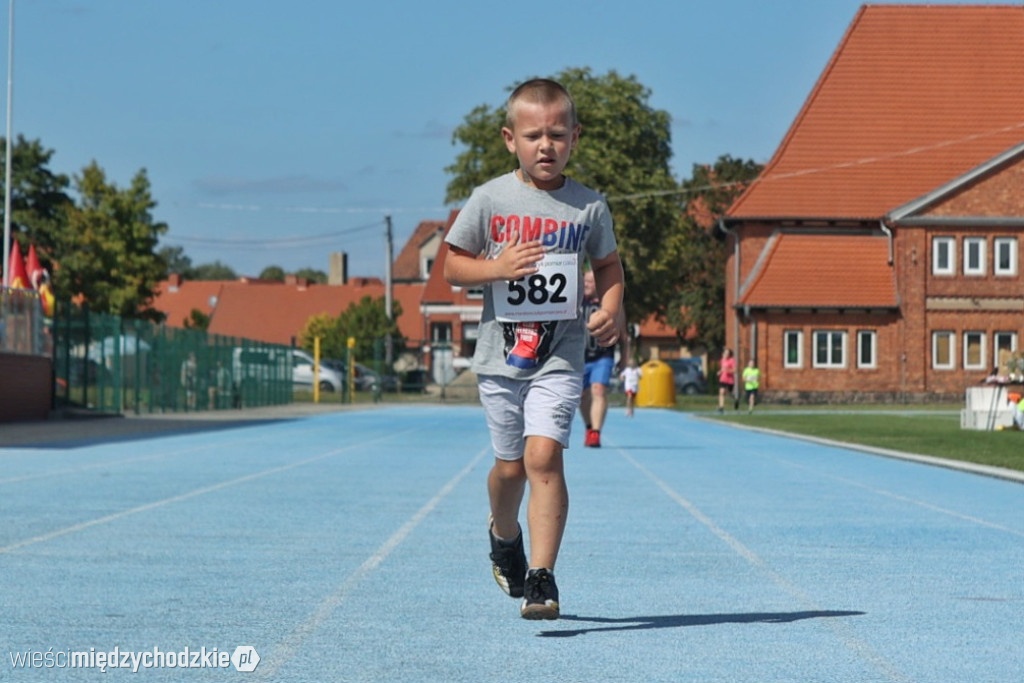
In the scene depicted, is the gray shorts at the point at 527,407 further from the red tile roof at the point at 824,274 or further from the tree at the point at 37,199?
the tree at the point at 37,199

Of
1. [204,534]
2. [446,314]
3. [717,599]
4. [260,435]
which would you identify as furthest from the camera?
[446,314]

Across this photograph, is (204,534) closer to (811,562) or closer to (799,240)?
(811,562)

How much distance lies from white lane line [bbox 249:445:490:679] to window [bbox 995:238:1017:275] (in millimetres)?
50380

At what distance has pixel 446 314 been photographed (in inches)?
3957

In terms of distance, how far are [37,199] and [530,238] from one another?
225ft

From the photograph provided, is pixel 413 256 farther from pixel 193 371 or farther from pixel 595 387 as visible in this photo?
pixel 595 387

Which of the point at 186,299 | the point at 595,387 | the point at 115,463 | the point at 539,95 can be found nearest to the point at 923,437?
the point at 595,387

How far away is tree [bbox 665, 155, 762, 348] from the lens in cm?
7762

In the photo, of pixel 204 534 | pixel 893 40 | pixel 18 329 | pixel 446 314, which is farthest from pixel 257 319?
pixel 204 534

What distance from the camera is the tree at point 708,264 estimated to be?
255 feet

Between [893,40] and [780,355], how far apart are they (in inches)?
520

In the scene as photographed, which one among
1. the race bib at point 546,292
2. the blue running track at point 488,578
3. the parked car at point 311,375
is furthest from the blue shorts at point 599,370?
A: the parked car at point 311,375

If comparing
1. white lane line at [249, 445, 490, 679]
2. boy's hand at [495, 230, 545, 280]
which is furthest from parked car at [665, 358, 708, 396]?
boy's hand at [495, 230, 545, 280]

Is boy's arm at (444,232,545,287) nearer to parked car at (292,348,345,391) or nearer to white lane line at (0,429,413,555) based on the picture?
white lane line at (0,429,413,555)
